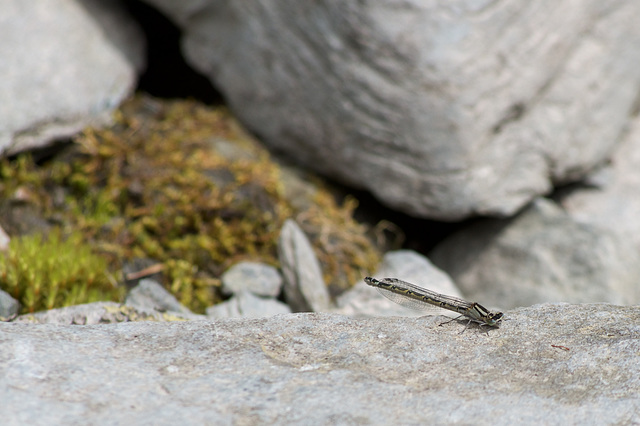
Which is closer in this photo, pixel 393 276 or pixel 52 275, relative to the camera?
pixel 52 275

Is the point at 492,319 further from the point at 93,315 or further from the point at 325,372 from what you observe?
the point at 93,315

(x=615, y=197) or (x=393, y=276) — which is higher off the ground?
(x=615, y=197)

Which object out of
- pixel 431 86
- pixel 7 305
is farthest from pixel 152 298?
pixel 431 86

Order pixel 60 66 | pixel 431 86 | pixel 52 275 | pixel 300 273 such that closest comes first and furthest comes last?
1. pixel 52 275
2. pixel 300 273
3. pixel 431 86
4. pixel 60 66

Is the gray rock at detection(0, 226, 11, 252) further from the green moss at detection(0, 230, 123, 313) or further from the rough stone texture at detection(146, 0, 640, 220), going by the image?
the rough stone texture at detection(146, 0, 640, 220)

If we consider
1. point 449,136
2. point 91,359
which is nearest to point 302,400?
point 91,359

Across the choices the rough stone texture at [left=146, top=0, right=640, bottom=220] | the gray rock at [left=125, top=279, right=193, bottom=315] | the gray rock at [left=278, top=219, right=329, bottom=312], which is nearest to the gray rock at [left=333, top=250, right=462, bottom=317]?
the gray rock at [left=278, top=219, right=329, bottom=312]

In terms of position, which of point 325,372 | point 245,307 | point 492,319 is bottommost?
point 245,307
